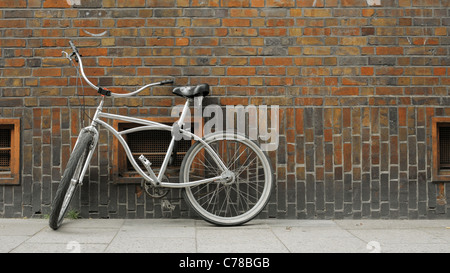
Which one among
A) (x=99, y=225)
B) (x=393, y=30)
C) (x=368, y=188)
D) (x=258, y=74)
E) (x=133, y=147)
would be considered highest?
(x=393, y=30)

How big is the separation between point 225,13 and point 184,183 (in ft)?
5.91

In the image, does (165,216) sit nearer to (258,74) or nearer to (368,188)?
(258,74)

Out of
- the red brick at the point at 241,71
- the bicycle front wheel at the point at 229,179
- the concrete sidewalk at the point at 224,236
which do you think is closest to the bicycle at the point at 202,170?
the bicycle front wheel at the point at 229,179

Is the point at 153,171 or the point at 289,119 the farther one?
the point at 289,119

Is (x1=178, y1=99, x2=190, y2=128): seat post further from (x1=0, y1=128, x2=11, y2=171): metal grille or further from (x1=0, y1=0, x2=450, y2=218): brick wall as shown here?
(x1=0, y1=128, x2=11, y2=171): metal grille

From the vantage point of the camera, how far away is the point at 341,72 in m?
5.09

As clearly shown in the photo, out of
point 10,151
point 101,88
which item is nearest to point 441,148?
point 101,88

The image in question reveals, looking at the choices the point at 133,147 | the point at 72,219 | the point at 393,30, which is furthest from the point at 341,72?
the point at 72,219

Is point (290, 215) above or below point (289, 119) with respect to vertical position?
below

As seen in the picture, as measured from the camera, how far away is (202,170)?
4953 mm

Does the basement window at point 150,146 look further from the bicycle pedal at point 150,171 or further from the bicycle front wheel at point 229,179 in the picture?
the bicycle pedal at point 150,171

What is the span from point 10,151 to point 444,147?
458 cm

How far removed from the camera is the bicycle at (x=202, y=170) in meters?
4.42

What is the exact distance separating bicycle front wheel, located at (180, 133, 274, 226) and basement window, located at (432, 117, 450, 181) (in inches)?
70.5
